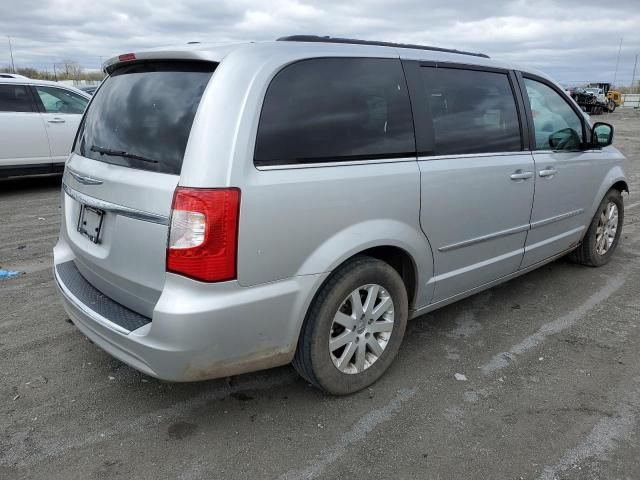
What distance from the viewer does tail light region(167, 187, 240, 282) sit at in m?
2.21

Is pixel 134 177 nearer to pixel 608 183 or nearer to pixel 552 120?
pixel 552 120

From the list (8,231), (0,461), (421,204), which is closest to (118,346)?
(0,461)

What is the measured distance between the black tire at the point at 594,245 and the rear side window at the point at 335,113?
271cm

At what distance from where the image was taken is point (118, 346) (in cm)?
250

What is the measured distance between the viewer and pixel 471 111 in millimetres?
3381

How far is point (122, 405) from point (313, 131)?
5.77ft

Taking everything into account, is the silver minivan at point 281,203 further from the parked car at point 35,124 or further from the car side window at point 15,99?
the car side window at point 15,99

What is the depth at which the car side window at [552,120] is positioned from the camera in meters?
3.94

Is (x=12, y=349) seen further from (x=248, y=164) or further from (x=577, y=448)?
(x=577, y=448)

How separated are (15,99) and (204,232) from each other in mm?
7440

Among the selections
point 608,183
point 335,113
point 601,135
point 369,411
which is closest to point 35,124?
point 335,113

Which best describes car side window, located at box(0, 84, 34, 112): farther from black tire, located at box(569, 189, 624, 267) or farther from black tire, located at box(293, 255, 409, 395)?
black tire, located at box(569, 189, 624, 267)

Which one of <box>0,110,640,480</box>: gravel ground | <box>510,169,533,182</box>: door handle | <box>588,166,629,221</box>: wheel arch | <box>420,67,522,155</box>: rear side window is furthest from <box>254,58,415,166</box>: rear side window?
<box>588,166,629,221</box>: wheel arch

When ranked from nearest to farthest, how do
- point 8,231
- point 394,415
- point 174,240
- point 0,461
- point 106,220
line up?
point 174,240
point 0,461
point 106,220
point 394,415
point 8,231
